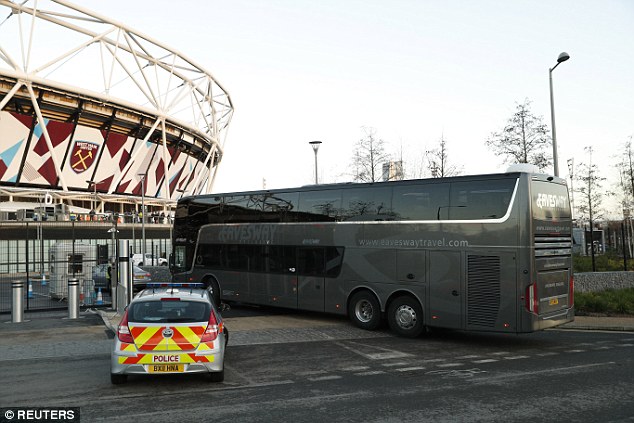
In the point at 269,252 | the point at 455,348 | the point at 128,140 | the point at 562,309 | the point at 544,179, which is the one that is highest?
the point at 128,140

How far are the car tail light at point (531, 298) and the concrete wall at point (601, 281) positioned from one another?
916 cm

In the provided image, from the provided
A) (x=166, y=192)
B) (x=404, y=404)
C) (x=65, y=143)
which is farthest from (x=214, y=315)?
(x=166, y=192)

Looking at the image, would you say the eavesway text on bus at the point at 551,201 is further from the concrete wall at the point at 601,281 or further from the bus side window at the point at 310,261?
the concrete wall at the point at 601,281

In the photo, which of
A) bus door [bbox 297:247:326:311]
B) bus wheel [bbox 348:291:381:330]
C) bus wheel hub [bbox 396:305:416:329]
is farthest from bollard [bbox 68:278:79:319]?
bus wheel hub [bbox 396:305:416:329]

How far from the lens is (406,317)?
44.3ft

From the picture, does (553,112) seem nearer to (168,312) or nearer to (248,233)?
(248,233)

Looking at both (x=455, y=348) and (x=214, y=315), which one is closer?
(x=214, y=315)

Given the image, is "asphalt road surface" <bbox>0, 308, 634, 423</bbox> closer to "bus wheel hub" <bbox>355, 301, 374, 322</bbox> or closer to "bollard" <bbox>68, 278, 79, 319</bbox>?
"bus wheel hub" <bbox>355, 301, 374, 322</bbox>

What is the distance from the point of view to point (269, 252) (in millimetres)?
16969

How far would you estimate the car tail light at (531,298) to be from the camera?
11523mm

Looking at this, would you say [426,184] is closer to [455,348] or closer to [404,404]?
[455,348]

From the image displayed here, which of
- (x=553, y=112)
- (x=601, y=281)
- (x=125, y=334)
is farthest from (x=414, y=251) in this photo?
(x=601, y=281)

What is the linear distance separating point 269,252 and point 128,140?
45754mm

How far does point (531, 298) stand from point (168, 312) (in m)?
7.54
